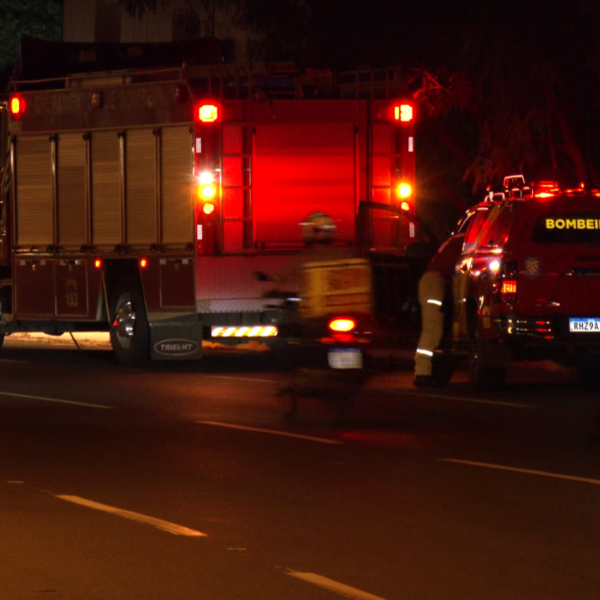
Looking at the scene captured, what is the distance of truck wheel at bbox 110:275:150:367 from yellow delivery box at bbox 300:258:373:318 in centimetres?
748

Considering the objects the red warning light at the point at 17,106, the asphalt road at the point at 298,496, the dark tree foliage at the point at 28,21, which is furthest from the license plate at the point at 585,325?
the dark tree foliage at the point at 28,21

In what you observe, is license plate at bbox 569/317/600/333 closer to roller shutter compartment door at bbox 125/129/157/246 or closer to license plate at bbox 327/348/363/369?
license plate at bbox 327/348/363/369

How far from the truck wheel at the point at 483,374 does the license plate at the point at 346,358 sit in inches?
129

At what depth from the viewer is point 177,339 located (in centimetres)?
2061

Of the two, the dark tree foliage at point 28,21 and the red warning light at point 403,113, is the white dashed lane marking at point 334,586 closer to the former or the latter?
the red warning light at point 403,113

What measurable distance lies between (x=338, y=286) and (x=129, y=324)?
8020 millimetres

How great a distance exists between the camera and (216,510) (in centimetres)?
956

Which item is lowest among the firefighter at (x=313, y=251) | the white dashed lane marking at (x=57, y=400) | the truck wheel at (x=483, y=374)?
the white dashed lane marking at (x=57, y=400)

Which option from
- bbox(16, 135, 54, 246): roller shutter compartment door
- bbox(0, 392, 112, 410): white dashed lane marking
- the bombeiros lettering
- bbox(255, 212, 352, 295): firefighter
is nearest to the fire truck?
bbox(16, 135, 54, 246): roller shutter compartment door

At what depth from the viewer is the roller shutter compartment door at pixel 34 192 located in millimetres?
22609

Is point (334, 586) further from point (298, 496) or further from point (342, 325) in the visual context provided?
point (342, 325)

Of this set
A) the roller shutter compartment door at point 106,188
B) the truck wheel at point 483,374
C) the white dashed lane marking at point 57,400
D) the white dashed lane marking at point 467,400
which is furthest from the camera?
the roller shutter compartment door at point 106,188

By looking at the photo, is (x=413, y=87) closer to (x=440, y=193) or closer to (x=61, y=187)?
(x=440, y=193)

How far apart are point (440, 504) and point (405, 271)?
31.6ft
